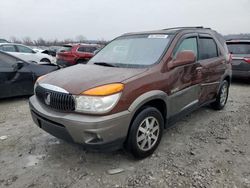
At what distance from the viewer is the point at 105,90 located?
2604 mm

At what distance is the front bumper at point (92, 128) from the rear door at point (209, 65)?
2064mm

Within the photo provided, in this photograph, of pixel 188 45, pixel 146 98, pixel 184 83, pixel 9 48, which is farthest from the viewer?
pixel 9 48

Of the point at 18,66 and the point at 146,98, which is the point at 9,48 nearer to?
the point at 18,66

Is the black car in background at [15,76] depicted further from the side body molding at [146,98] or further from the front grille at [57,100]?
the side body molding at [146,98]

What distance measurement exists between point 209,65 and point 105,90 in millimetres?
2497

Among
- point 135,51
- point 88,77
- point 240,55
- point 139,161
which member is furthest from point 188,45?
point 240,55

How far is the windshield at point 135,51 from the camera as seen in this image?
3.37m

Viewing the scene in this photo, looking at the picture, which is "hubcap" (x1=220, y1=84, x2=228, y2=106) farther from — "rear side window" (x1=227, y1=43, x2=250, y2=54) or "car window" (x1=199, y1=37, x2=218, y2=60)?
"rear side window" (x1=227, y1=43, x2=250, y2=54)

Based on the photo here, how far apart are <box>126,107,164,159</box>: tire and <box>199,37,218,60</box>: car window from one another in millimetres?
1661

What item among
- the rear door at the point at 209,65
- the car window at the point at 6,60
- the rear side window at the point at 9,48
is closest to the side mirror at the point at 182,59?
the rear door at the point at 209,65

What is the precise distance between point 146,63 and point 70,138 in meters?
1.46

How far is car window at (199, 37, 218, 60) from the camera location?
4.21m

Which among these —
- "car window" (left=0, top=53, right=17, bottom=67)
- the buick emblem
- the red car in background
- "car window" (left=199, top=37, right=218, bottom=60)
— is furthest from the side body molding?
the red car in background

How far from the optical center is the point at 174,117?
355 centimetres
